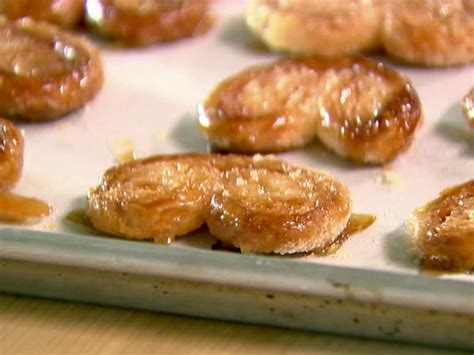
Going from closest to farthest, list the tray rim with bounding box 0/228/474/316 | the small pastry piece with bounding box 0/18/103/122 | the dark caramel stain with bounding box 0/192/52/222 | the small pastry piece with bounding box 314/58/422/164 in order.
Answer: the tray rim with bounding box 0/228/474/316 → the dark caramel stain with bounding box 0/192/52/222 → the small pastry piece with bounding box 314/58/422/164 → the small pastry piece with bounding box 0/18/103/122

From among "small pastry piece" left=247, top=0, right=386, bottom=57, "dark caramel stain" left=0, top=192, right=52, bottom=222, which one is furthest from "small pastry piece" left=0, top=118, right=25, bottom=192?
"small pastry piece" left=247, top=0, right=386, bottom=57

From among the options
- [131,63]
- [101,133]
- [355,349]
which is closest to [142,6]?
[131,63]

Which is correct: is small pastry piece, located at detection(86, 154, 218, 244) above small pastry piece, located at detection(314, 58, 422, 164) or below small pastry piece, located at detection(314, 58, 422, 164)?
below

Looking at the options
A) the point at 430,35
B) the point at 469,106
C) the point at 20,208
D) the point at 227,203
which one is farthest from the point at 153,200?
the point at 430,35

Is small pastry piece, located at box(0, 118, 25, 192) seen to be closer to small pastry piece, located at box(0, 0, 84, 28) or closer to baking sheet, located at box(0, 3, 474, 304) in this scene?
baking sheet, located at box(0, 3, 474, 304)

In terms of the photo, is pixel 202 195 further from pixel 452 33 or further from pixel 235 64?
pixel 452 33

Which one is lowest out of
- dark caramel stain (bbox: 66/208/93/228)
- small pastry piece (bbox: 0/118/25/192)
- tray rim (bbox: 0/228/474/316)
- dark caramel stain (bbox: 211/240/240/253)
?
dark caramel stain (bbox: 211/240/240/253)

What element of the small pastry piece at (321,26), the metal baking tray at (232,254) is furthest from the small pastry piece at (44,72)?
the small pastry piece at (321,26)
